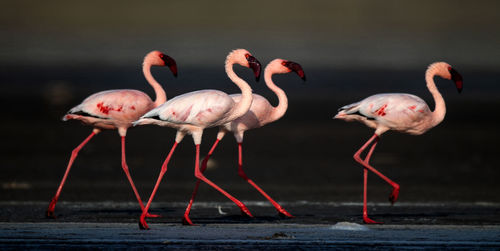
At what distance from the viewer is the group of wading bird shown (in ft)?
35.4

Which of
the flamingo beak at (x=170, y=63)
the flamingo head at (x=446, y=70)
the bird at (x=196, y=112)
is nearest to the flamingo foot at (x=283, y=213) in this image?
the bird at (x=196, y=112)

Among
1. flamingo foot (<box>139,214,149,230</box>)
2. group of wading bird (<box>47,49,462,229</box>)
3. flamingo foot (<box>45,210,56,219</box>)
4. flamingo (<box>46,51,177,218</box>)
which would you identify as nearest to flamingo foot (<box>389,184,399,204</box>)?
group of wading bird (<box>47,49,462,229</box>)

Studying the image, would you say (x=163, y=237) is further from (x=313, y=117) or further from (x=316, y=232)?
(x=313, y=117)

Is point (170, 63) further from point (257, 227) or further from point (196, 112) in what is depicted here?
point (257, 227)

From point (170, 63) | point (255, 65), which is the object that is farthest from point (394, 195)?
point (170, 63)

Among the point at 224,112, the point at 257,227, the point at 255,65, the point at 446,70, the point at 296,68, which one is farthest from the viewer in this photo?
the point at 446,70

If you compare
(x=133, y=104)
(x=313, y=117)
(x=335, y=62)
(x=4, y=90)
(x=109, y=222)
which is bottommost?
(x=335, y=62)

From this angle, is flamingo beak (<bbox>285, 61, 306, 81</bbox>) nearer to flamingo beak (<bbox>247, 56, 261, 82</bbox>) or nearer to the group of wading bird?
the group of wading bird

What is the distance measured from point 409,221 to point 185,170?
17.0 feet

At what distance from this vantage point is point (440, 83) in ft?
146

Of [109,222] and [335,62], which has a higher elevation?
[109,222]

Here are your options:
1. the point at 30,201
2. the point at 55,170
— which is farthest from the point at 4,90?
the point at 30,201

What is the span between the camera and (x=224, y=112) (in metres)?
10.9

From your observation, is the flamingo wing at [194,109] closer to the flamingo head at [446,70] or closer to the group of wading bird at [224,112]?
the group of wading bird at [224,112]
